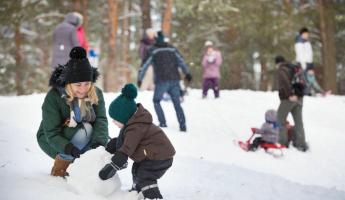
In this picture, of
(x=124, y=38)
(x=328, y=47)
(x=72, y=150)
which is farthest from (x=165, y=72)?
(x=124, y=38)

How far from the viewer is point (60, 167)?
5.17 m

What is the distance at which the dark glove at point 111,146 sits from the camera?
5008mm

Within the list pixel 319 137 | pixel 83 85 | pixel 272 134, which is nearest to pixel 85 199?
pixel 83 85

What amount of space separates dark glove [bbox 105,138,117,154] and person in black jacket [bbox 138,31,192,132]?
→ 15.7ft

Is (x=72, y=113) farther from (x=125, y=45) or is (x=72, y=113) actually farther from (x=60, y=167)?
(x=125, y=45)

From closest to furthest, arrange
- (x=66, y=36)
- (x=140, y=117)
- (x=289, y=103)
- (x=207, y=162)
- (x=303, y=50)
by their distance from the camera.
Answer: (x=140, y=117), (x=207, y=162), (x=289, y=103), (x=66, y=36), (x=303, y=50)

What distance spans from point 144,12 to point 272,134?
10894 mm

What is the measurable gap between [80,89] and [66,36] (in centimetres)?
646

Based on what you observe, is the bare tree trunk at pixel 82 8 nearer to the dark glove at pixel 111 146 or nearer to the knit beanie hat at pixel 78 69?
the knit beanie hat at pixel 78 69

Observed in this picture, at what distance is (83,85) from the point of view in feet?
16.5

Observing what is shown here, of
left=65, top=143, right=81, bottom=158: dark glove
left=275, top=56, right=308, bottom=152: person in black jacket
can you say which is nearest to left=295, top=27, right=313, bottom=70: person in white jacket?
left=275, top=56, right=308, bottom=152: person in black jacket

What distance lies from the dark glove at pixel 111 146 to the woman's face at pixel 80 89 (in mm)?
553

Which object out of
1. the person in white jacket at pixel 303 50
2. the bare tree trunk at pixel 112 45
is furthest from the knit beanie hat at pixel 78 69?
the bare tree trunk at pixel 112 45

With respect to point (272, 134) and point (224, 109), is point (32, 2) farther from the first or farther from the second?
point (272, 134)
